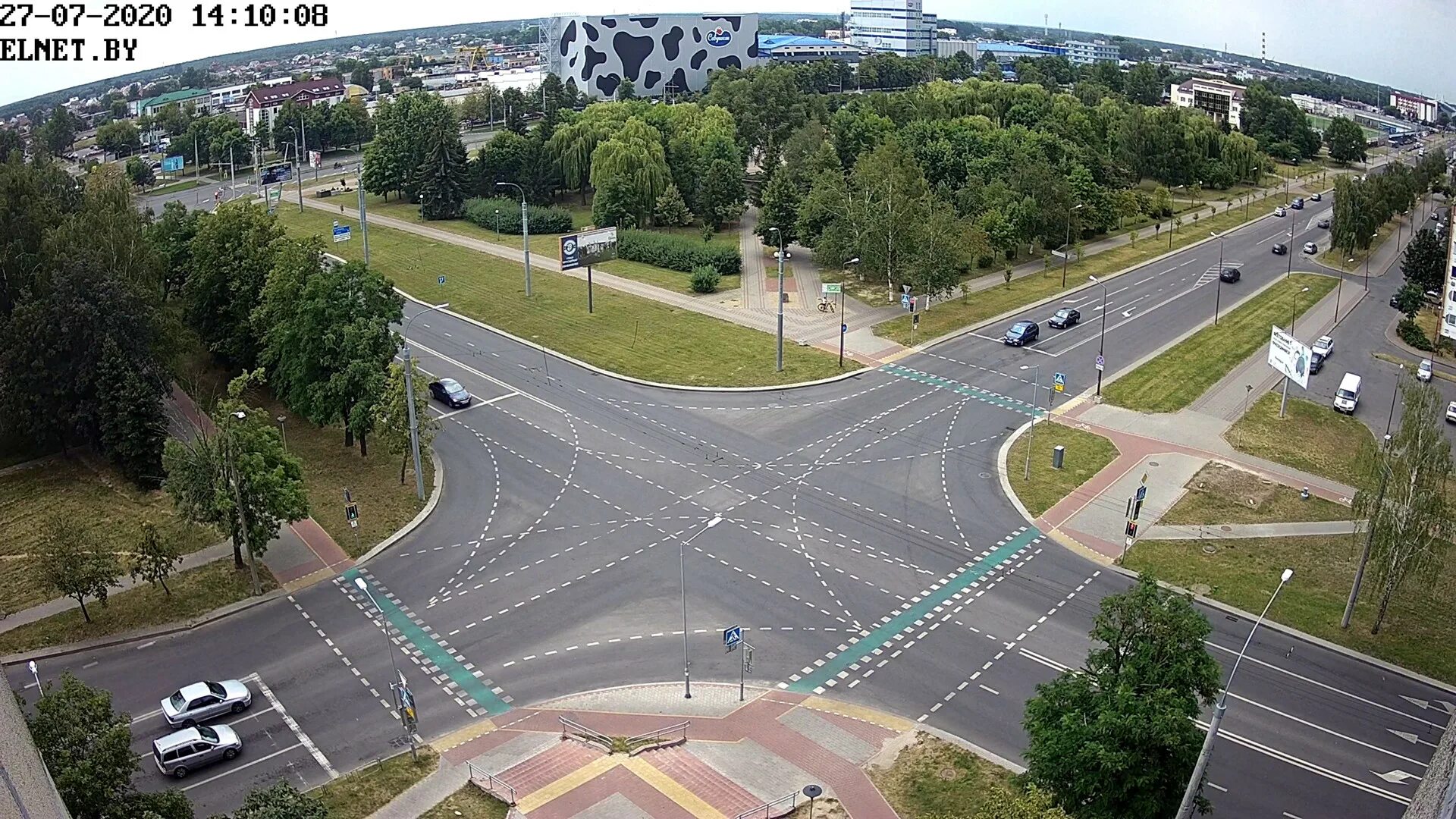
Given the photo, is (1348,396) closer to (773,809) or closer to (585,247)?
(773,809)

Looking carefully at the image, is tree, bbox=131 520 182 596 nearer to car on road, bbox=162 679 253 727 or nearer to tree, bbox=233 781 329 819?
car on road, bbox=162 679 253 727

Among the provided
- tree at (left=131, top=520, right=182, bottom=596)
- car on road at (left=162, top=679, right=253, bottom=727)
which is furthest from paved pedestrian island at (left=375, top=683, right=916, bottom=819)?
tree at (left=131, top=520, right=182, bottom=596)

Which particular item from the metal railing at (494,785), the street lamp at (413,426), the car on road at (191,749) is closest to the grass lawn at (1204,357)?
the street lamp at (413,426)

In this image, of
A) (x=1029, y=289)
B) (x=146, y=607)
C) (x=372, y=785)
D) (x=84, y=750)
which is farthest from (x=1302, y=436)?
(x=84, y=750)

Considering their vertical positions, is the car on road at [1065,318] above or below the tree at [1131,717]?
above

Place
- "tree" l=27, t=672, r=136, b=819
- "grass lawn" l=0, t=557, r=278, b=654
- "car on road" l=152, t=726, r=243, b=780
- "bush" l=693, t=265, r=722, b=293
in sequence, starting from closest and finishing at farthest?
1. "tree" l=27, t=672, r=136, b=819
2. "car on road" l=152, t=726, r=243, b=780
3. "grass lawn" l=0, t=557, r=278, b=654
4. "bush" l=693, t=265, r=722, b=293

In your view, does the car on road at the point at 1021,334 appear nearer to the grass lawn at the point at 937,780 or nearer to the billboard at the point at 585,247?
the billboard at the point at 585,247

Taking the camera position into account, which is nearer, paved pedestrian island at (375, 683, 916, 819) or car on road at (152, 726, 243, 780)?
paved pedestrian island at (375, 683, 916, 819)
